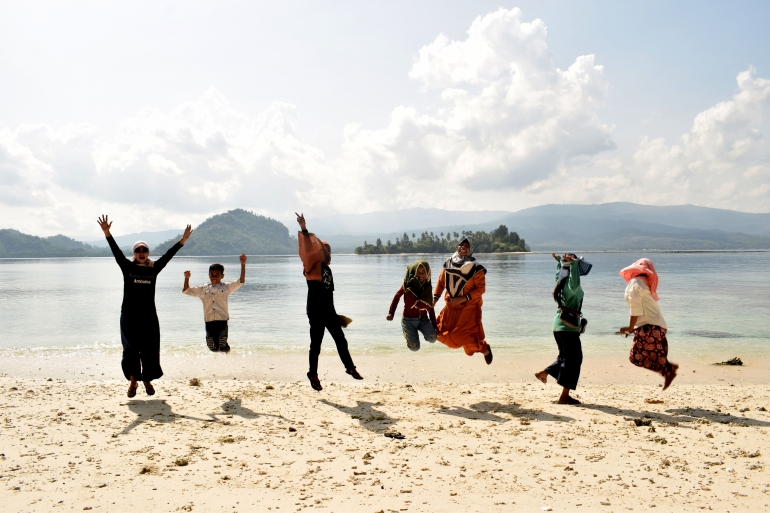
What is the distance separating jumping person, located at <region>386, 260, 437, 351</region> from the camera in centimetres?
752

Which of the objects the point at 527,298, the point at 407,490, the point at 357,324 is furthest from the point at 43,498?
the point at 527,298

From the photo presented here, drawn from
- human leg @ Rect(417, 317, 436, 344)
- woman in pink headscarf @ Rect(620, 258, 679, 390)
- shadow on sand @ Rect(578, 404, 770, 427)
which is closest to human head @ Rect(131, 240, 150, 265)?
human leg @ Rect(417, 317, 436, 344)

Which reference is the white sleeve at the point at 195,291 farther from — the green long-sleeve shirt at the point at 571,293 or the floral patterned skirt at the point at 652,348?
the floral patterned skirt at the point at 652,348

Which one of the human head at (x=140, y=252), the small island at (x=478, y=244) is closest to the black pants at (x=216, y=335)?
the human head at (x=140, y=252)

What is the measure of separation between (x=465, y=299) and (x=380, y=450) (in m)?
2.89

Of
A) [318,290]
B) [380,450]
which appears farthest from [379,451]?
[318,290]

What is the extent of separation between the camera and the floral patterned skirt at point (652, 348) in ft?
20.7

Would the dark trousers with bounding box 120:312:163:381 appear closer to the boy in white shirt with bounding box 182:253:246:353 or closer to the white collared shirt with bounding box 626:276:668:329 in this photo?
the boy in white shirt with bounding box 182:253:246:353

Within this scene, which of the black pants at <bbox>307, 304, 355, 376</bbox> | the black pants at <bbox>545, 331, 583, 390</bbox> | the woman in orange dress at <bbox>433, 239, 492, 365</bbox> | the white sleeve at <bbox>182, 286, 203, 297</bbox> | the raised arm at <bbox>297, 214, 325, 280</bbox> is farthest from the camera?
the white sleeve at <bbox>182, 286, 203, 297</bbox>

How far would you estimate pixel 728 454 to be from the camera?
15.1 feet

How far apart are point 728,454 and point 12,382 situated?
31.0ft

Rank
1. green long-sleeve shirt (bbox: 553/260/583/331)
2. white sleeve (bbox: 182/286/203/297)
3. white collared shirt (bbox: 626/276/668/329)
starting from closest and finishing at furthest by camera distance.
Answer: white collared shirt (bbox: 626/276/668/329), green long-sleeve shirt (bbox: 553/260/583/331), white sleeve (bbox: 182/286/203/297)

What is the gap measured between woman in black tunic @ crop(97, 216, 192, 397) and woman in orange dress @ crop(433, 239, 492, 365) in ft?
12.4

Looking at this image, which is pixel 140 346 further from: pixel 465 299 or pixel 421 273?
pixel 465 299
